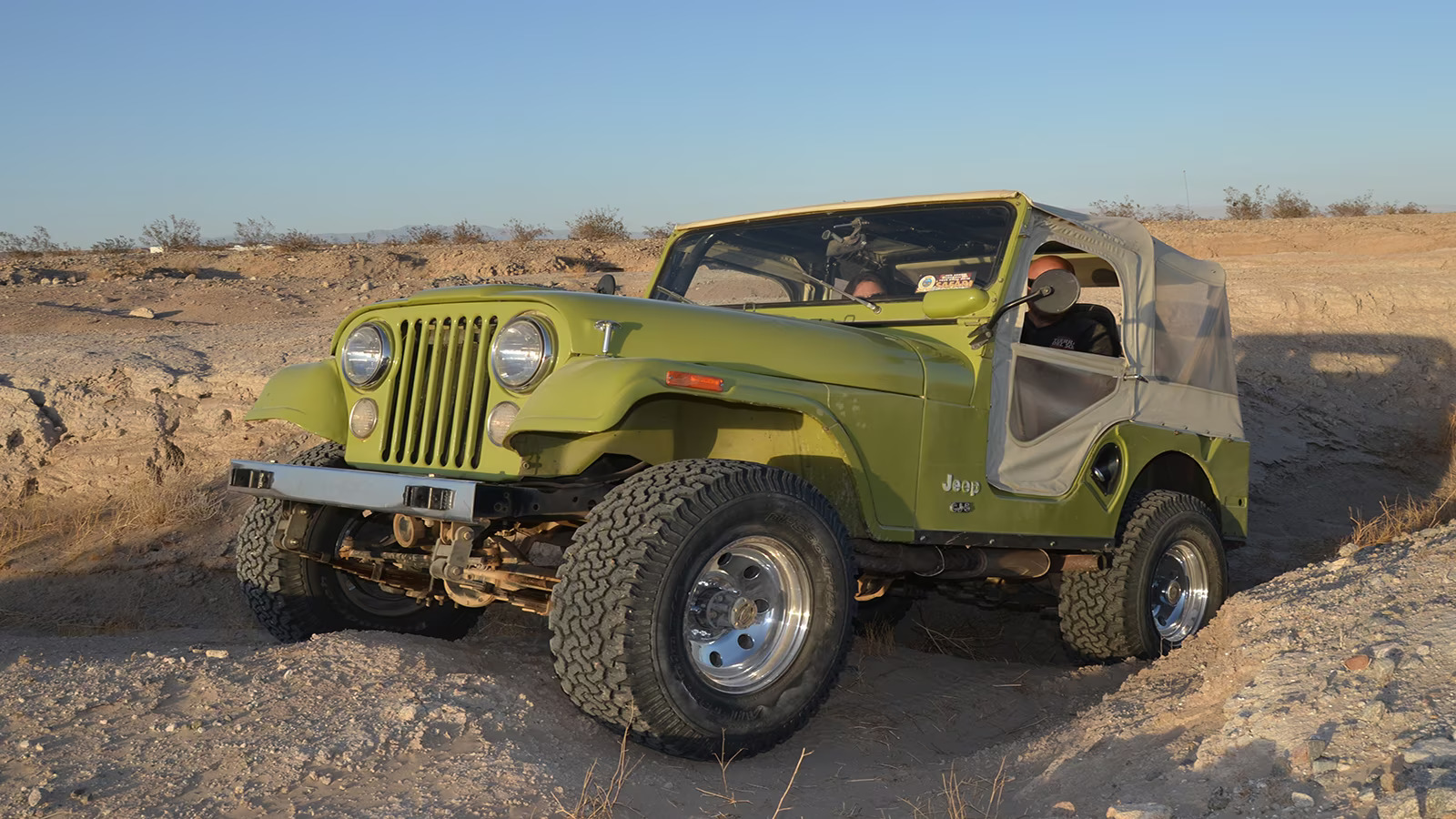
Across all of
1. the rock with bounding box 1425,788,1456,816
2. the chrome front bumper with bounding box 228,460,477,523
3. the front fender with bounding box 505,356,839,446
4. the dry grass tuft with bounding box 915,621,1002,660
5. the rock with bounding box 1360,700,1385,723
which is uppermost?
the front fender with bounding box 505,356,839,446

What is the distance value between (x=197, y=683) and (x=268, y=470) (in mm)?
735

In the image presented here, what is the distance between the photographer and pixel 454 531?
3.74 meters

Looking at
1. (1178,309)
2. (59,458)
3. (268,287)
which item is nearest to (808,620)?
(1178,309)

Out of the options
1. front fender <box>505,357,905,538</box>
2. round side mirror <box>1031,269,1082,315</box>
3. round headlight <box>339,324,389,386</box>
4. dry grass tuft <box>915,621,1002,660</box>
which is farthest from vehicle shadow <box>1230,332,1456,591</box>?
round headlight <box>339,324,389,386</box>

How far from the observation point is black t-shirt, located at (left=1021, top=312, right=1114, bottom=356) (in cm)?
530

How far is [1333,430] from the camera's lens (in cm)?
1099

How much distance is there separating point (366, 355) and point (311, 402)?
1.17 ft

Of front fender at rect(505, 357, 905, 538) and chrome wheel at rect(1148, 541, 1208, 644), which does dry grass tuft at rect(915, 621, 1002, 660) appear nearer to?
chrome wheel at rect(1148, 541, 1208, 644)

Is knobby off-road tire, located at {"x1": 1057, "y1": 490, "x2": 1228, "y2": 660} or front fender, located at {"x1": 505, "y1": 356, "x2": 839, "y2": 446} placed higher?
front fender, located at {"x1": 505, "y1": 356, "x2": 839, "y2": 446}

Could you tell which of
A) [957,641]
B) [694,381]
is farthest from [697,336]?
[957,641]

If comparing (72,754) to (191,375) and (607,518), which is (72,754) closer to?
(607,518)

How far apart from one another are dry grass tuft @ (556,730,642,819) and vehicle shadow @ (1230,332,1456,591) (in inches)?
265

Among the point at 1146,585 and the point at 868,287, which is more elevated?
the point at 868,287

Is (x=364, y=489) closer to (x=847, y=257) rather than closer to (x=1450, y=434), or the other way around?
(x=847, y=257)
